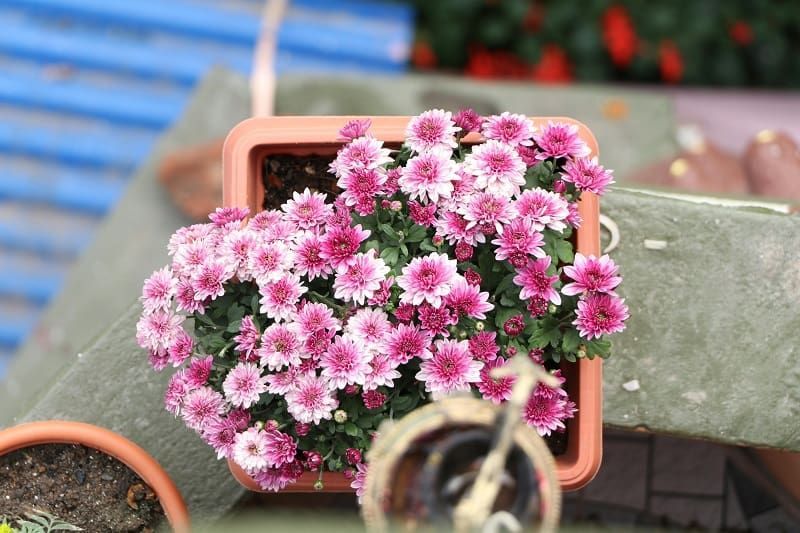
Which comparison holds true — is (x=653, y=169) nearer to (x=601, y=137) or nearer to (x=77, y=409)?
(x=601, y=137)

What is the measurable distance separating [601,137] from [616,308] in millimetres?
1346

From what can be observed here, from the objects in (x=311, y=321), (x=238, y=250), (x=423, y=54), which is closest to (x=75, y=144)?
(x=423, y=54)

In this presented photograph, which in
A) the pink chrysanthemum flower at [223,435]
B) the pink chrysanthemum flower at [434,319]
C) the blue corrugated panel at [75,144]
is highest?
the blue corrugated panel at [75,144]

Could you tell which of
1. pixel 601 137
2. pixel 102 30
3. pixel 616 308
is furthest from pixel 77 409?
pixel 601 137

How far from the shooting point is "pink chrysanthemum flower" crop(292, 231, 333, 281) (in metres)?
1.19

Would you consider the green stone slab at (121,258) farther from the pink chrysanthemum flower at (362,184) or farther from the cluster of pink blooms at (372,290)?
the pink chrysanthemum flower at (362,184)

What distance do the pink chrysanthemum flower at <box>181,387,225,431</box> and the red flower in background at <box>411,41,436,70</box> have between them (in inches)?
74.5

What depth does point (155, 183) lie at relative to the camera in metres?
2.37

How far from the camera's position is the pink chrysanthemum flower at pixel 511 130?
1.21 m

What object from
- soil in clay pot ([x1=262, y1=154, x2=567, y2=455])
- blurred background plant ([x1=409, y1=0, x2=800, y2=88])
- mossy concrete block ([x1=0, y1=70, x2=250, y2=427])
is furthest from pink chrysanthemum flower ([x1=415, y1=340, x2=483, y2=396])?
blurred background plant ([x1=409, y1=0, x2=800, y2=88])

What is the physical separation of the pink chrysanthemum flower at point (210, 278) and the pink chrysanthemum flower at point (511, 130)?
0.42 meters

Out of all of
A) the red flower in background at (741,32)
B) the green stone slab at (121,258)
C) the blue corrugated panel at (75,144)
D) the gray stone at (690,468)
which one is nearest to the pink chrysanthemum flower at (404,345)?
the gray stone at (690,468)

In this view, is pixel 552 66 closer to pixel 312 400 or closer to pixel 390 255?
pixel 390 255

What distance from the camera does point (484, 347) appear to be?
3.84 ft
